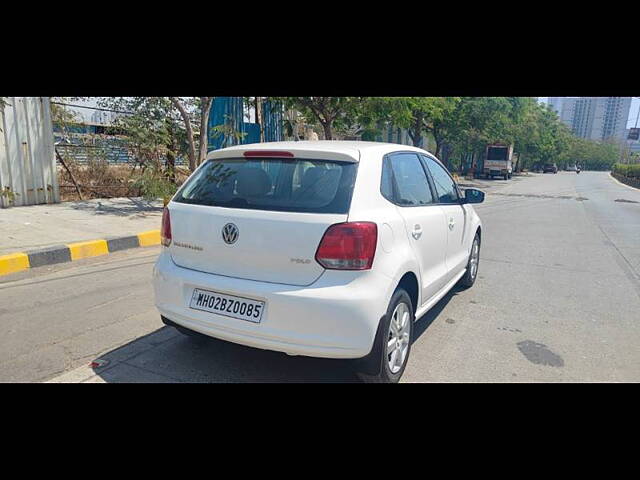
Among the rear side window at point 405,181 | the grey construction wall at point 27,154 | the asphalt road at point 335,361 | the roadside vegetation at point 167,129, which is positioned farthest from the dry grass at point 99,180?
the rear side window at point 405,181

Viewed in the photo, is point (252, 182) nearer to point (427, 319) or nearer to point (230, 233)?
point (230, 233)

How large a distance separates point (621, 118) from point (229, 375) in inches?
4466

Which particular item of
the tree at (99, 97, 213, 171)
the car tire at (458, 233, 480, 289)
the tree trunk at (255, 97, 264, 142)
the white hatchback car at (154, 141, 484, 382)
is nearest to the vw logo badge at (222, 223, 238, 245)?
the white hatchback car at (154, 141, 484, 382)

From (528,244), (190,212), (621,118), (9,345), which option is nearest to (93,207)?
(9,345)

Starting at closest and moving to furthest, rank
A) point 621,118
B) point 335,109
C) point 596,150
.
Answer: point 335,109
point 621,118
point 596,150

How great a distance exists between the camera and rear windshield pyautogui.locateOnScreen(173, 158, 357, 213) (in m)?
2.66

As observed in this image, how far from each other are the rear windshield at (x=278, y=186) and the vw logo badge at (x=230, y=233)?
0.51ft

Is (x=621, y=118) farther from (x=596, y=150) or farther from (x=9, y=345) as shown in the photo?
(x=9, y=345)

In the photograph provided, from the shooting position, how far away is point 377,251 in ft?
8.66

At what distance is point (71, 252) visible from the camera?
5961 mm

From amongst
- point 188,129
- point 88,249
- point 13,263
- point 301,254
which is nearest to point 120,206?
point 188,129

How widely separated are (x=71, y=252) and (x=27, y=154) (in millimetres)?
4130

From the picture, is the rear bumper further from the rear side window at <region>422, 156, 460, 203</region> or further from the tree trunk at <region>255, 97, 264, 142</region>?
the tree trunk at <region>255, 97, 264, 142</region>

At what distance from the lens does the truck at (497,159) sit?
120 ft
